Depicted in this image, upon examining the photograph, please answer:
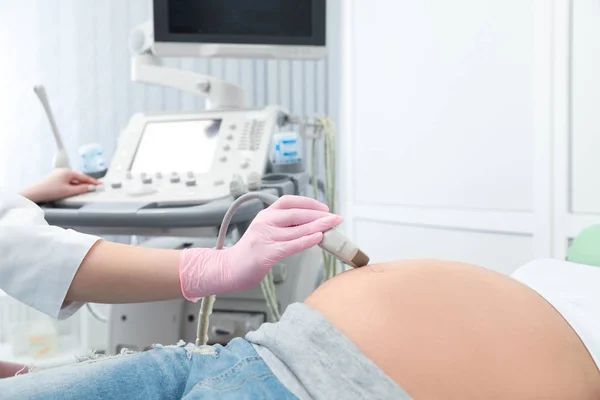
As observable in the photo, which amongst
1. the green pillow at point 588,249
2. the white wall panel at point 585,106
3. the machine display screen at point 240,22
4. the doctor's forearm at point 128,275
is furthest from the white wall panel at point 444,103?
the doctor's forearm at point 128,275

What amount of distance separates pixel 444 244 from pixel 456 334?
1.42 meters

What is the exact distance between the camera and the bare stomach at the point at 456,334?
61 cm

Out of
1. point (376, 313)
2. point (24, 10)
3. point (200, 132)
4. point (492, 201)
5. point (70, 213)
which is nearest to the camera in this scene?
point (376, 313)

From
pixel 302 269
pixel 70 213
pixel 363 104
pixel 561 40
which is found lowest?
pixel 302 269

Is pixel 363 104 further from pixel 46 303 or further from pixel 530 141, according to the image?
pixel 46 303

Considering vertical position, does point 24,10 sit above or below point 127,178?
above

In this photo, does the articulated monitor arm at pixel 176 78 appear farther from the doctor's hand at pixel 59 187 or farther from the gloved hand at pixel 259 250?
the gloved hand at pixel 259 250

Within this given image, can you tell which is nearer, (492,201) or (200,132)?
(200,132)

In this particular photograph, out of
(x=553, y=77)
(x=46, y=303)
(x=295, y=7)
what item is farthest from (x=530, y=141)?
(x=46, y=303)

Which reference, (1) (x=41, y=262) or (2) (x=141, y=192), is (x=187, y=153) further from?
(1) (x=41, y=262)

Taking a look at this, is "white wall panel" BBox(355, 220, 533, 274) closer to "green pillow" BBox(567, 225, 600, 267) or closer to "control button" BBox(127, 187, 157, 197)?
"green pillow" BBox(567, 225, 600, 267)

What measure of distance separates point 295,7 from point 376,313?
116cm

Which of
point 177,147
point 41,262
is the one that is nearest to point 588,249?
point 41,262

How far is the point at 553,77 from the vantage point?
66.6 inches
